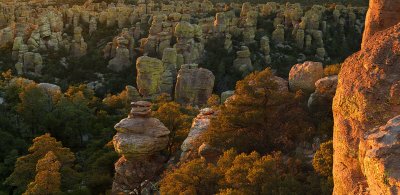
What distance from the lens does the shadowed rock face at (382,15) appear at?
10.5m

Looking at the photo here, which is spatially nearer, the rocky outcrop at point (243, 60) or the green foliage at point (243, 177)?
the green foliage at point (243, 177)

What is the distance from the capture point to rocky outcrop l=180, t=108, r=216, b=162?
1723 cm

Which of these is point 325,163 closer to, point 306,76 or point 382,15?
point 382,15

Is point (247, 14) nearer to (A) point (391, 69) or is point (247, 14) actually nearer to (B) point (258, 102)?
Result: (B) point (258, 102)

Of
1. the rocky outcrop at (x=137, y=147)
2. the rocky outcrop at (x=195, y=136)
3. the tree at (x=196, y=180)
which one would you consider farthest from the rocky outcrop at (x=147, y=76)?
the tree at (x=196, y=180)

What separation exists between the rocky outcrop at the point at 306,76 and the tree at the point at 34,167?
30.0ft

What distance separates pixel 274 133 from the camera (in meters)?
15.3

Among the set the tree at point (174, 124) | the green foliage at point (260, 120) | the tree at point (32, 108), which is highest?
the green foliage at point (260, 120)

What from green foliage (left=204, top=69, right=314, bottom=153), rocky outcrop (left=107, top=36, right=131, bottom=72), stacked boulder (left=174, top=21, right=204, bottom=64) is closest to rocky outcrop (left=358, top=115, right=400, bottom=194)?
green foliage (left=204, top=69, right=314, bottom=153)

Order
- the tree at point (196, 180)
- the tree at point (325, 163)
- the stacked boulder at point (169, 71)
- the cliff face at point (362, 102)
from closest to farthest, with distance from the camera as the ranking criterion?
the cliff face at point (362, 102), the tree at point (325, 163), the tree at point (196, 180), the stacked boulder at point (169, 71)

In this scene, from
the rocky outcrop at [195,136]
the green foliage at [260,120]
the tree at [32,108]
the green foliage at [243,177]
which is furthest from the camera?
the tree at [32,108]

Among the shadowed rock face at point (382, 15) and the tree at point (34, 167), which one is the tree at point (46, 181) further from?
the shadowed rock face at point (382, 15)

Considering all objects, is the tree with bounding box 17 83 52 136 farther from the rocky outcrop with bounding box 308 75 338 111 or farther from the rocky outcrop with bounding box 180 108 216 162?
the rocky outcrop with bounding box 308 75 338 111

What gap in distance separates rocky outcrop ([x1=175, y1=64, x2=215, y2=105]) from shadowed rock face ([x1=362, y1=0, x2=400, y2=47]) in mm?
21358
